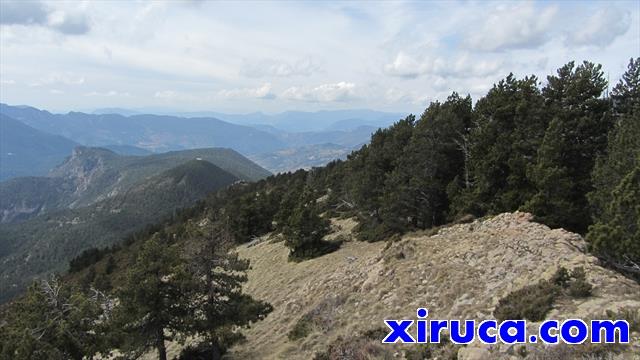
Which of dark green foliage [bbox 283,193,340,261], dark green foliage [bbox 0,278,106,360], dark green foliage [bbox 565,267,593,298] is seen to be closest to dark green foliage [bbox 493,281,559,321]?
dark green foliage [bbox 565,267,593,298]

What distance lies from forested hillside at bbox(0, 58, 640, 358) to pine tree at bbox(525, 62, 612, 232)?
0.07 metres

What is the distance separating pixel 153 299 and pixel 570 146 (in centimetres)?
2540

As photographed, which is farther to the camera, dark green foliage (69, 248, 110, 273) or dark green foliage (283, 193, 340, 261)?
dark green foliage (69, 248, 110, 273)

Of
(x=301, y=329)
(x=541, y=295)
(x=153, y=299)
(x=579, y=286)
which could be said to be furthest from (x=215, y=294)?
(x=579, y=286)

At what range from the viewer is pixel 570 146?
27109mm

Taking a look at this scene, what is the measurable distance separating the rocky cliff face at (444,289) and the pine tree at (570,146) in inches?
88.4

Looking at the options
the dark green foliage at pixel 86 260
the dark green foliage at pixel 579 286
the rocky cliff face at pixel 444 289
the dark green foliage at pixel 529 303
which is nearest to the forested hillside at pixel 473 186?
the rocky cliff face at pixel 444 289

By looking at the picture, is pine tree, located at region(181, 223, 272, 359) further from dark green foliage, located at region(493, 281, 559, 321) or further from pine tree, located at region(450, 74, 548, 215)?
pine tree, located at region(450, 74, 548, 215)

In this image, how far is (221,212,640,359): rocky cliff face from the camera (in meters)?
13.6

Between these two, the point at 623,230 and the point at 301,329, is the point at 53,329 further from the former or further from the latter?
the point at 623,230

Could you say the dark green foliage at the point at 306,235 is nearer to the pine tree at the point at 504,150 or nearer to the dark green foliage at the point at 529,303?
the pine tree at the point at 504,150

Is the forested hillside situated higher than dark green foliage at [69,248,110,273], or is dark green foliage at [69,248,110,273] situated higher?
the forested hillside

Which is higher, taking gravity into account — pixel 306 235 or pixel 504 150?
pixel 504 150

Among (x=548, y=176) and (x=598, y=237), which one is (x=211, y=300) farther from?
(x=548, y=176)
